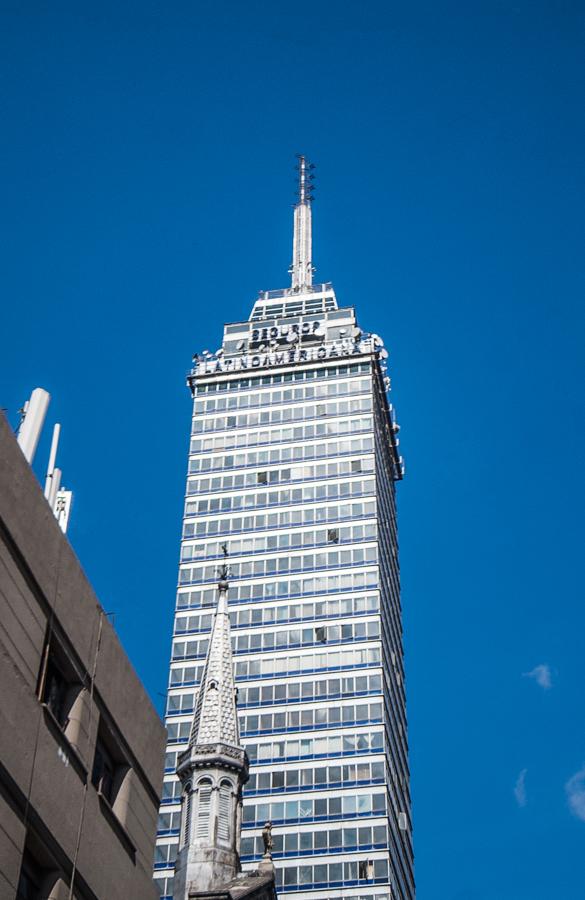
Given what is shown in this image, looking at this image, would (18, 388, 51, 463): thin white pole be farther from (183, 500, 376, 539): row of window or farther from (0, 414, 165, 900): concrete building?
(183, 500, 376, 539): row of window

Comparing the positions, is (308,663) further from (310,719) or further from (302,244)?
(302,244)

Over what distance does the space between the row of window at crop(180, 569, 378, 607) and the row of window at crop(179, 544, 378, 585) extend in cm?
91

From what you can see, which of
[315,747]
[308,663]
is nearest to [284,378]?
[308,663]

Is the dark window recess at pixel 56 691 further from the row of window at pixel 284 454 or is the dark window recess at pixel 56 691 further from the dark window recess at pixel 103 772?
the row of window at pixel 284 454

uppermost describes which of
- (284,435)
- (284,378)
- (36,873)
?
(284,378)

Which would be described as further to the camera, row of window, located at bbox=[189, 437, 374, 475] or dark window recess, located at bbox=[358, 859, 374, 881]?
row of window, located at bbox=[189, 437, 374, 475]

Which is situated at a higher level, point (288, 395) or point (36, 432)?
point (288, 395)

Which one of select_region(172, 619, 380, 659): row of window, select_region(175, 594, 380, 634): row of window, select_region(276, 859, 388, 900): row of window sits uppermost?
select_region(175, 594, 380, 634): row of window

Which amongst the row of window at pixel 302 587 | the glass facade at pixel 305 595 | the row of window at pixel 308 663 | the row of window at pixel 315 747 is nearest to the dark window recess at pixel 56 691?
the glass facade at pixel 305 595

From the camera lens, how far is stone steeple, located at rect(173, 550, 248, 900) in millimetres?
56438

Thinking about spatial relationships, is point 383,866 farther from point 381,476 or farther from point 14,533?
point 14,533

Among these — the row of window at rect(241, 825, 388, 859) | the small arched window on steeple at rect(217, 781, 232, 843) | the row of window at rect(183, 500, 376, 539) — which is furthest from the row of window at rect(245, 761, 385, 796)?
the small arched window on steeple at rect(217, 781, 232, 843)

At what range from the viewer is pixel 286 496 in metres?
112

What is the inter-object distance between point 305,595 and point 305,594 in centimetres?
10
